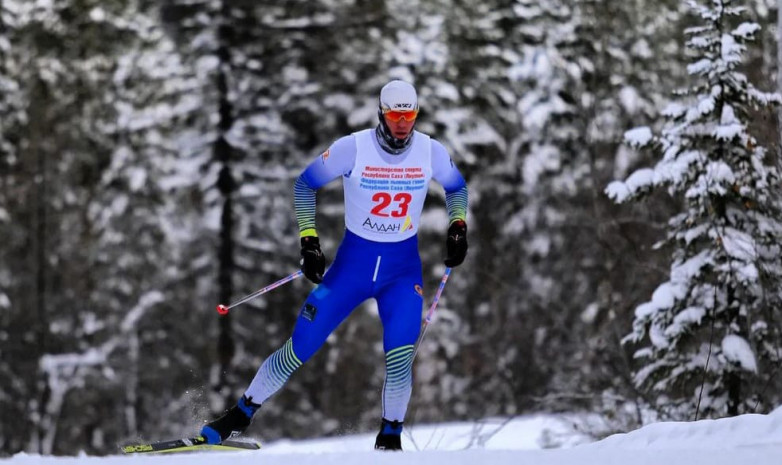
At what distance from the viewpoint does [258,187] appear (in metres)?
22.9

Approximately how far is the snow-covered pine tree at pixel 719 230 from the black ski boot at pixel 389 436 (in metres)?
3.42

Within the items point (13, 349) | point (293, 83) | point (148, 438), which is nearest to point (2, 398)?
point (13, 349)

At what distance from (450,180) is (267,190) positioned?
54.9 feet

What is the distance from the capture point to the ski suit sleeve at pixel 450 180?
676cm

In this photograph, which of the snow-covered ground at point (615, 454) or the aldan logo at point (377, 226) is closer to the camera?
the snow-covered ground at point (615, 454)

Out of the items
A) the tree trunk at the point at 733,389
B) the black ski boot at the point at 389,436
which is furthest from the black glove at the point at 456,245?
the tree trunk at the point at 733,389

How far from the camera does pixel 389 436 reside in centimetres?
646

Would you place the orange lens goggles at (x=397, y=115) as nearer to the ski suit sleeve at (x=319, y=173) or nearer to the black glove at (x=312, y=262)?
the ski suit sleeve at (x=319, y=173)

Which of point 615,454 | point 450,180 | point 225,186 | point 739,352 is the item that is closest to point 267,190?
point 225,186

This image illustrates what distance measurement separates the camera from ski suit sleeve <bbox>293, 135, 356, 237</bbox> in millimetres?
6523

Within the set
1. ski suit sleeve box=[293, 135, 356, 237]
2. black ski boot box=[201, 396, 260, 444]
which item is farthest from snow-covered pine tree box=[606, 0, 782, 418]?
black ski boot box=[201, 396, 260, 444]

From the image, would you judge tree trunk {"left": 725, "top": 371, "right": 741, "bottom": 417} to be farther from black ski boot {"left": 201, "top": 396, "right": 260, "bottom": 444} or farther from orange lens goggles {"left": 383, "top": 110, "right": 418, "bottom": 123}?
black ski boot {"left": 201, "top": 396, "right": 260, "bottom": 444}

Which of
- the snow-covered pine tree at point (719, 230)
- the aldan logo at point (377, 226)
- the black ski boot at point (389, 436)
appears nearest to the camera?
the black ski boot at point (389, 436)

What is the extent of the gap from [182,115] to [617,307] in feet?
42.9
